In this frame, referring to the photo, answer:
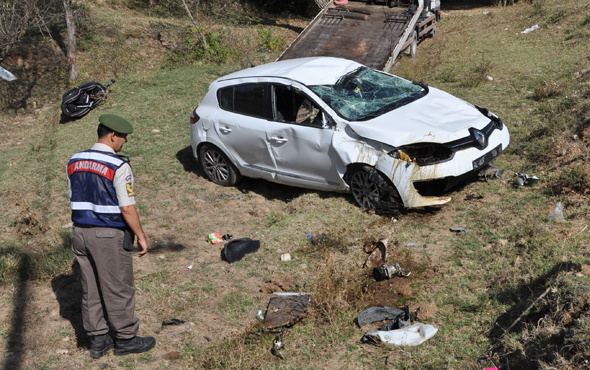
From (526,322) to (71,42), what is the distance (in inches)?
529

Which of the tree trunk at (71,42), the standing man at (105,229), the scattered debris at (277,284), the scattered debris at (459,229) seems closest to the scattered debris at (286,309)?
the scattered debris at (277,284)

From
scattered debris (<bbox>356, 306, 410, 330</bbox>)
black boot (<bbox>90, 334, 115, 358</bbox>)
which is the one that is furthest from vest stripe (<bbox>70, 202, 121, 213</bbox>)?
scattered debris (<bbox>356, 306, 410, 330</bbox>)

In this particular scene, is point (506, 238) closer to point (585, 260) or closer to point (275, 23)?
point (585, 260)

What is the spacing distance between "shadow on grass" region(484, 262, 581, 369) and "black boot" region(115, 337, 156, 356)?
9.44 ft

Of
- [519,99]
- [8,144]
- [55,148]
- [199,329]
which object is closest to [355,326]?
[199,329]

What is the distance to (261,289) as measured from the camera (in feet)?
18.5

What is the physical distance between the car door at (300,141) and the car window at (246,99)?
0.19 metres

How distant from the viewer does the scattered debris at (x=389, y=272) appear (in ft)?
17.7

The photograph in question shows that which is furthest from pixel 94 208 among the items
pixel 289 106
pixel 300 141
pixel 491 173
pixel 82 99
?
pixel 82 99

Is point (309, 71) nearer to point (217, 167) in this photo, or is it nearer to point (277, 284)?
point (217, 167)

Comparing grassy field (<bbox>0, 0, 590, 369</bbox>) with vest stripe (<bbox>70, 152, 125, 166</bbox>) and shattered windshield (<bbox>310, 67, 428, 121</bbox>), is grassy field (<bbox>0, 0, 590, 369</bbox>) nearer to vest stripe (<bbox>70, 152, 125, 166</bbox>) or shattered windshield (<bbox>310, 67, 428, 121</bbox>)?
shattered windshield (<bbox>310, 67, 428, 121</bbox>)

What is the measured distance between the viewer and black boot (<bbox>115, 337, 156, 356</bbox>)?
15.5ft

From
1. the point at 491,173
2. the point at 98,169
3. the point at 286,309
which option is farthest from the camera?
the point at 491,173

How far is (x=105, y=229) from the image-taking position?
442 cm
